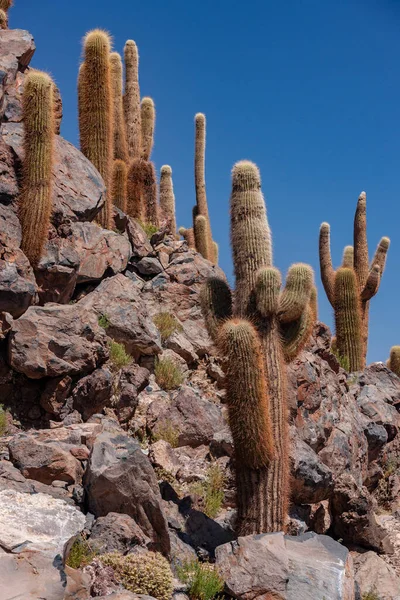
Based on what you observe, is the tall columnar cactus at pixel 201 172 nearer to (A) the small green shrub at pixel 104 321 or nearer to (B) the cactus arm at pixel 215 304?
(A) the small green shrub at pixel 104 321

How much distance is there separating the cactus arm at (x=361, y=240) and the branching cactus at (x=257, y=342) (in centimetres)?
923

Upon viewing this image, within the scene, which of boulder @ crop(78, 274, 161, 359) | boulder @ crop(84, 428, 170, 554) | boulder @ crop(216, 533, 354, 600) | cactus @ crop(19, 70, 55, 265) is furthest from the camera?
boulder @ crop(78, 274, 161, 359)

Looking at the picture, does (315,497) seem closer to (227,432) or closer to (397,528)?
(227,432)

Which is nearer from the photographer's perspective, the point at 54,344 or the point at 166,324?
the point at 54,344

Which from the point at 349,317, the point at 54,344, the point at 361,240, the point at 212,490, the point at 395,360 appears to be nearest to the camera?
the point at 212,490

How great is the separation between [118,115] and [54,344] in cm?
908

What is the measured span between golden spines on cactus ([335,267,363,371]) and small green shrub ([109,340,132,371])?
6511mm

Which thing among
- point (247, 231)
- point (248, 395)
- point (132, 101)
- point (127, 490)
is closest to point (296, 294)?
point (247, 231)

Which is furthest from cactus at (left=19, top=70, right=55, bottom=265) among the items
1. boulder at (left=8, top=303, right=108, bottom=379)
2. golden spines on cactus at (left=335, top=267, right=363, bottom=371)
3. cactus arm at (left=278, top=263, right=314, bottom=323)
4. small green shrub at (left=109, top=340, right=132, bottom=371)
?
golden spines on cactus at (left=335, top=267, right=363, bottom=371)

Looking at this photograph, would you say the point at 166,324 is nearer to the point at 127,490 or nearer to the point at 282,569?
the point at 127,490

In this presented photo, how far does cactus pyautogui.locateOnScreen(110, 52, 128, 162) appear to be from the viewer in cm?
1667

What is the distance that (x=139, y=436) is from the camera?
10.1 m

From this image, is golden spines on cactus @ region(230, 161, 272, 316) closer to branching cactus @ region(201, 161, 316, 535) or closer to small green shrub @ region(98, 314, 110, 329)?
branching cactus @ region(201, 161, 316, 535)

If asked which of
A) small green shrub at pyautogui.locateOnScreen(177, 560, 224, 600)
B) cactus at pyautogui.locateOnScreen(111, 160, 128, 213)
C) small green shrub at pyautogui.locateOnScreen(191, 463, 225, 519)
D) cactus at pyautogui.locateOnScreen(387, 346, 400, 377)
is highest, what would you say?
cactus at pyautogui.locateOnScreen(111, 160, 128, 213)
